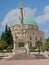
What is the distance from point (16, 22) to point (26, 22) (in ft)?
12.2

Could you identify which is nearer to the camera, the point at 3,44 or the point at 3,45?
the point at 3,44

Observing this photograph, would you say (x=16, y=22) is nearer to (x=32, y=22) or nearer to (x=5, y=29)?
(x=32, y=22)

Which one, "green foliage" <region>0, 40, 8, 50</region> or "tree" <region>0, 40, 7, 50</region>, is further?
"tree" <region>0, 40, 7, 50</region>

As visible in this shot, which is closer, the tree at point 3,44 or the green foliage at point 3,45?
the green foliage at point 3,45

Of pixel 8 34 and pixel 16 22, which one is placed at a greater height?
pixel 16 22

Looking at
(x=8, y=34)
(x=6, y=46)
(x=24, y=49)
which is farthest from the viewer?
(x=8, y=34)

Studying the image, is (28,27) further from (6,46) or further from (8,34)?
(6,46)

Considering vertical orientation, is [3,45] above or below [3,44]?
below

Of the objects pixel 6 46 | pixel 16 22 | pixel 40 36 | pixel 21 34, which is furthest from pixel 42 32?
pixel 21 34

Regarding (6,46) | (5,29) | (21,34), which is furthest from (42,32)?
(21,34)

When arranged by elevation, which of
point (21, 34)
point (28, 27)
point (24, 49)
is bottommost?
point (24, 49)

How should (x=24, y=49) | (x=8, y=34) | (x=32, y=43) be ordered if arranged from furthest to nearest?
(x=32, y=43) → (x=8, y=34) → (x=24, y=49)

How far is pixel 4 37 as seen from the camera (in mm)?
75312

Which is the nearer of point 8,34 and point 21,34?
point 21,34
